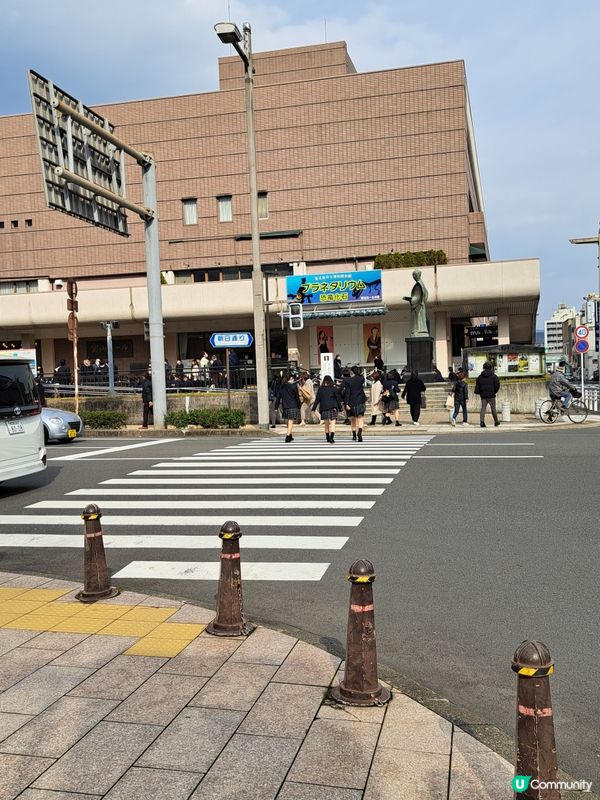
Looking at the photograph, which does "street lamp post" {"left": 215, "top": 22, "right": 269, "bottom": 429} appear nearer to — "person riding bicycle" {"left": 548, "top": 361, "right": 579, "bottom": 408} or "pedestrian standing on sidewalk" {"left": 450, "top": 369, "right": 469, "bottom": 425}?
"pedestrian standing on sidewalk" {"left": 450, "top": 369, "right": 469, "bottom": 425}

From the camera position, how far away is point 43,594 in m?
6.07

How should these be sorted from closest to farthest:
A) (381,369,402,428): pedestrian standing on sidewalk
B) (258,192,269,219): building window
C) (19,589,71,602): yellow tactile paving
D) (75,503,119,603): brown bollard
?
(75,503,119,603): brown bollard < (19,589,71,602): yellow tactile paving < (381,369,402,428): pedestrian standing on sidewalk < (258,192,269,219): building window

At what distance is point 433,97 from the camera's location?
41.2 metres

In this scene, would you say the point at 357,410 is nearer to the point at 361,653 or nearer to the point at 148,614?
the point at 148,614

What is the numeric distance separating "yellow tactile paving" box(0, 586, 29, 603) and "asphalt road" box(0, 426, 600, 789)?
68 cm

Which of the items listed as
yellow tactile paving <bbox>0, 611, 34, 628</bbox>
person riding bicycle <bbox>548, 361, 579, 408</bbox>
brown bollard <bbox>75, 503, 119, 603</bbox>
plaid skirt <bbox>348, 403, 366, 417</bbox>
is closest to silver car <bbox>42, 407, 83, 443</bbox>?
plaid skirt <bbox>348, 403, 366, 417</bbox>

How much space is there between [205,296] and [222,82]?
22.1 meters

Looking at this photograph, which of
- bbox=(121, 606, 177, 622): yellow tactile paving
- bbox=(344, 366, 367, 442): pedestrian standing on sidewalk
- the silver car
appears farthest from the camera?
the silver car

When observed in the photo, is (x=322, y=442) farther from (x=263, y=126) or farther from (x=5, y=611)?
(x=263, y=126)

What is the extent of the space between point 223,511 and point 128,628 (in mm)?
4164

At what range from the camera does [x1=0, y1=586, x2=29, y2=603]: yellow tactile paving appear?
6056 millimetres

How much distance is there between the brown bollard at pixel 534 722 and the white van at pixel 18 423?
943 centimetres

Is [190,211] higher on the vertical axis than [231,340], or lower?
higher

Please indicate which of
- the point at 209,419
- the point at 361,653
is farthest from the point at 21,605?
the point at 209,419
